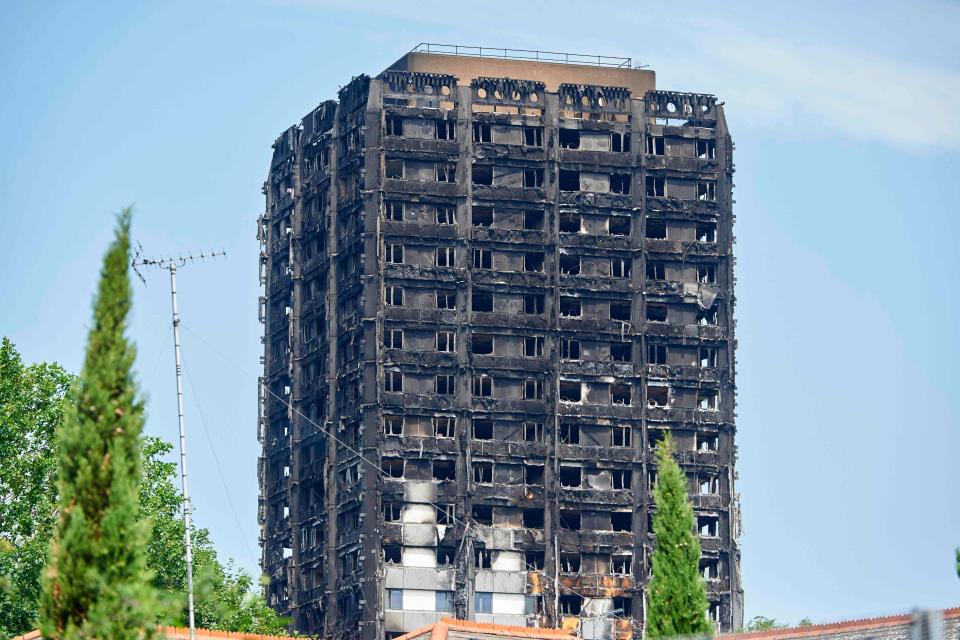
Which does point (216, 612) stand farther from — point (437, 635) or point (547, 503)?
point (437, 635)

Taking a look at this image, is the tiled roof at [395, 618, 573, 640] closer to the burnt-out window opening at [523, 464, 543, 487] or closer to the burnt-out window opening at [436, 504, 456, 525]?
the burnt-out window opening at [436, 504, 456, 525]

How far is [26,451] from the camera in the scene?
162 meters

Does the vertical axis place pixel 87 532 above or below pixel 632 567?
below

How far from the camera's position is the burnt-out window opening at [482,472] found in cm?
19675

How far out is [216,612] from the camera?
16738 centimetres

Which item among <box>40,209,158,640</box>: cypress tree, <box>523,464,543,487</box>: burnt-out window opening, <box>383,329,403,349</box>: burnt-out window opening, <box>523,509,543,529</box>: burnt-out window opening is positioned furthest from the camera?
<box>523,464,543,487</box>: burnt-out window opening

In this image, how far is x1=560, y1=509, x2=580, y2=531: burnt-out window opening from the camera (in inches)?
7835

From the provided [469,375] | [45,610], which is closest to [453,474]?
[469,375]

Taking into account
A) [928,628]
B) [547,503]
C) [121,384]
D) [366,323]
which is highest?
[366,323]

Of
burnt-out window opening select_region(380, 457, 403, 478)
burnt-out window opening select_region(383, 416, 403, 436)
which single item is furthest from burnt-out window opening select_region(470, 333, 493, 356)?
burnt-out window opening select_region(380, 457, 403, 478)

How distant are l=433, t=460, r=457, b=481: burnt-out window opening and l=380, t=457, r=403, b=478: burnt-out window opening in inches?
108

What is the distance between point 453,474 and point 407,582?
9.91m

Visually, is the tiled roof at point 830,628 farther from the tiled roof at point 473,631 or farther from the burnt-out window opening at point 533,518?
the burnt-out window opening at point 533,518

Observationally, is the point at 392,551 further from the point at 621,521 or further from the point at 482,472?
the point at 621,521
